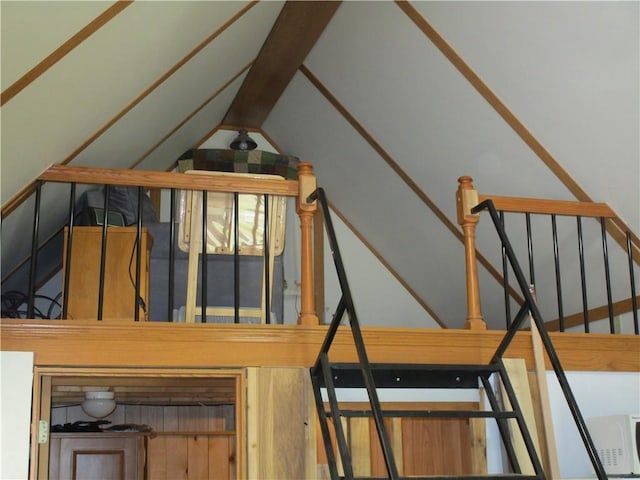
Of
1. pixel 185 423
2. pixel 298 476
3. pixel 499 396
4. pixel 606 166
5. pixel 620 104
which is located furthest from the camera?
pixel 185 423

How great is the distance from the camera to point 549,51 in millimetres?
4031

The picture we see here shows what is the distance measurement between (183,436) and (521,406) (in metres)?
2.70

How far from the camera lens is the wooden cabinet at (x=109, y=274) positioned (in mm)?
4230

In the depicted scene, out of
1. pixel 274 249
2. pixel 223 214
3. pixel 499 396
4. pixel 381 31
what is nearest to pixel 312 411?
pixel 499 396

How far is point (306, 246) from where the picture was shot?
361 centimetres

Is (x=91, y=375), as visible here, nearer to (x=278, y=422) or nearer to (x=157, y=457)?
(x=278, y=422)

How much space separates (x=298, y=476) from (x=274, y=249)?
1.36 m

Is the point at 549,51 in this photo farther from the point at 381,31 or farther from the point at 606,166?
the point at 381,31

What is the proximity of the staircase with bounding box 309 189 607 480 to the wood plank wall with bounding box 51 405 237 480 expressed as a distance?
7.26ft

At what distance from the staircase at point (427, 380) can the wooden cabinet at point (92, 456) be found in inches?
81.1

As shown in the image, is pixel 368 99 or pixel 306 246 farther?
pixel 368 99

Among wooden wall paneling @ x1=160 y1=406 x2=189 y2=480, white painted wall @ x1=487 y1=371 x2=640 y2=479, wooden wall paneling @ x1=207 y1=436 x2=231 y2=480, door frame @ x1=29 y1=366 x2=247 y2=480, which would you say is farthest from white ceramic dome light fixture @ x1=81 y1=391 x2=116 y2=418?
white painted wall @ x1=487 y1=371 x2=640 y2=479

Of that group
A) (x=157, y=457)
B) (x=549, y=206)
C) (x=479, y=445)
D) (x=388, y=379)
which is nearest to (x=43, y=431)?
(x=388, y=379)

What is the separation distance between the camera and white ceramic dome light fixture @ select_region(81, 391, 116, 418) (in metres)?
5.06
